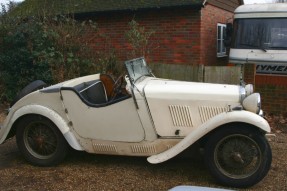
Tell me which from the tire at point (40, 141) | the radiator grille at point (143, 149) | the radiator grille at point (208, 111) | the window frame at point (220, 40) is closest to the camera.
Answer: the radiator grille at point (208, 111)

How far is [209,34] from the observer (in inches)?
484

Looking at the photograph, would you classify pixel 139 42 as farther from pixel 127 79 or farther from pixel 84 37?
pixel 127 79

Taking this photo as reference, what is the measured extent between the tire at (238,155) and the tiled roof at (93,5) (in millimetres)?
7043

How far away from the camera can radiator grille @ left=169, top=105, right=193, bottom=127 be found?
15.9 feet

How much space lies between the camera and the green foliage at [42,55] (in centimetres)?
1005

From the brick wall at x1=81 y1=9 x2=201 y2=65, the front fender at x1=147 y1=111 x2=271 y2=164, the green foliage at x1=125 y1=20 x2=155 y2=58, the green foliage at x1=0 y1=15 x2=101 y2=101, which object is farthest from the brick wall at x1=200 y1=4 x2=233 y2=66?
the front fender at x1=147 y1=111 x2=271 y2=164

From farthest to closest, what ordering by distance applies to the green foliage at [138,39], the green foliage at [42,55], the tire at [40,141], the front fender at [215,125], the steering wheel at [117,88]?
the green foliage at [138,39]
the green foliage at [42,55]
the steering wheel at [117,88]
the tire at [40,141]
the front fender at [215,125]

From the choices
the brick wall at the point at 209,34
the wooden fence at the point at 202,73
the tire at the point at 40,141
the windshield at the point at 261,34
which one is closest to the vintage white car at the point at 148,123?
the tire at the point at 40,141

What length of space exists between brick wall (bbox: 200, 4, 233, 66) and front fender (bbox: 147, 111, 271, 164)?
7.21m

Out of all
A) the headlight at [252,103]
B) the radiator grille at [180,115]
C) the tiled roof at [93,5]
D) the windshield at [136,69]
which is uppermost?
the tiled roof at [93,5]

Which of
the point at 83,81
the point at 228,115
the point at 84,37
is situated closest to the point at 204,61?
the point at 84,37

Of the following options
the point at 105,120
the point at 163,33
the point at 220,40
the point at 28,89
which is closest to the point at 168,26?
the point at 163,33

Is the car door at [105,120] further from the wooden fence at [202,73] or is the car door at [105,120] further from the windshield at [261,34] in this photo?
the windshield at [261,34]

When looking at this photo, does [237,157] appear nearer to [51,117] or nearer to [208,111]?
[208,111]
